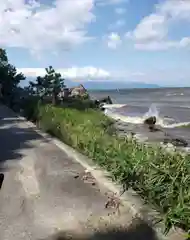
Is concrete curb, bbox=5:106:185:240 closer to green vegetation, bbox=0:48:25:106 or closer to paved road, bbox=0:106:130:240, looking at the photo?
paved road, bbox=0:106:130:240

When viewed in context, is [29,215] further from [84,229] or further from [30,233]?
[84,229]

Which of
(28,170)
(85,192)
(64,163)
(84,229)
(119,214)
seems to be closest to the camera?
(84,229)

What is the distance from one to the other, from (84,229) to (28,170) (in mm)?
3113

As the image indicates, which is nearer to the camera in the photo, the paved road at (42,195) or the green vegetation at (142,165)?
the green vegetation at (142,165)

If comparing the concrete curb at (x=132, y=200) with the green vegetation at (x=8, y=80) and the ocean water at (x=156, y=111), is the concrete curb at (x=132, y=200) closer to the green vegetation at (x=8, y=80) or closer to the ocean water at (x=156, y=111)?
the green vegetation at (x=8, y=80)

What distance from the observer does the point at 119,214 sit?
5.73 metres

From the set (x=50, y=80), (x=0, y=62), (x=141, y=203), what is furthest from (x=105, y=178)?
(x=0, y=62)

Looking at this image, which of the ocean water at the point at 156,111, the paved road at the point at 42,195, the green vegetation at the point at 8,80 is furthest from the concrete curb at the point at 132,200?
the ocean water at the point at 156,111

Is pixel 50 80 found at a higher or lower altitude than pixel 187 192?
higher

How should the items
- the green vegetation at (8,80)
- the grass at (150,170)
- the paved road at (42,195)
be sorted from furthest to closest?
the green vegetation at (8,80), the paved road at (42,195), the grass at (150,170)

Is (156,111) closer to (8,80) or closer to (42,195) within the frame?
(8,80)

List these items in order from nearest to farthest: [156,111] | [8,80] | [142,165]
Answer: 1. [142,165]
2. [8,80]
3. [156,111]

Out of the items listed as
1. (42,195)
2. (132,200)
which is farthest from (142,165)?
(42,195)

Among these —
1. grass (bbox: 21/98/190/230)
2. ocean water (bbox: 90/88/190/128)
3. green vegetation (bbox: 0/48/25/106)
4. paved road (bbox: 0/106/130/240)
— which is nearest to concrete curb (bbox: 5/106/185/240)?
grass (bbox: 21/98/190/230)
